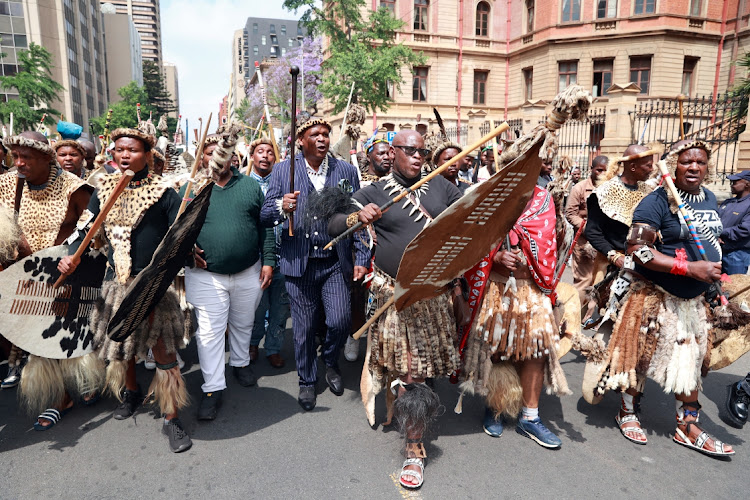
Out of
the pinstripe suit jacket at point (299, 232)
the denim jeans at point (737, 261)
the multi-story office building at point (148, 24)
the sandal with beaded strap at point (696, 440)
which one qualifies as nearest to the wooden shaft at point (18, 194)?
the pinstripe suit jacket at point (299, 232)

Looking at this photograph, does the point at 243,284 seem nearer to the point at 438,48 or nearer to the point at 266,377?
the point at 266,377

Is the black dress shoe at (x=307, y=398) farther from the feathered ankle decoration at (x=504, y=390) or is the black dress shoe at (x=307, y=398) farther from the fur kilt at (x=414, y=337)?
the feathered ankle decoration at (x=504, y=390)

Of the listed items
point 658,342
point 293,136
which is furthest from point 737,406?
point 293,136

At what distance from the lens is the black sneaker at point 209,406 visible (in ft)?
12.1

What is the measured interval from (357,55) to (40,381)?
20112mm

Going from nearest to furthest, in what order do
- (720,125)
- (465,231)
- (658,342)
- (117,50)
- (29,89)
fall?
(465,231) → (658,342) → (720,125) → (29,89) → (117,50)

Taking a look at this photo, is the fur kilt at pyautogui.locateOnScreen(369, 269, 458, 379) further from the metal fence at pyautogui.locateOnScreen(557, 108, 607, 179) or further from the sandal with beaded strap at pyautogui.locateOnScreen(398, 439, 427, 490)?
the metal fence at pyautogui.locateOnScreen(557, 108, 607, 179)

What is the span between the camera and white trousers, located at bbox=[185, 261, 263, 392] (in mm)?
3699

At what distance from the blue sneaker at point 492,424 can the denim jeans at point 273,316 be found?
2289 mm

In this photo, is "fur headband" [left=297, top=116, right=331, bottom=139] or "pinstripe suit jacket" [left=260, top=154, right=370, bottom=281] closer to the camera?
"pinstripe suit jacket" [left=260, top=154, right=370, bottom=281]

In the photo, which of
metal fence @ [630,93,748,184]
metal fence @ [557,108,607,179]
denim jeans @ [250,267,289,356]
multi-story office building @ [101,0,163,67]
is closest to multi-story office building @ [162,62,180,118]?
multi-story office building @ [101,0,163,67]

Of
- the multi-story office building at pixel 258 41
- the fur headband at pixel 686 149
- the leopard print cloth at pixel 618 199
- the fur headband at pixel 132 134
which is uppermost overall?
the multi-story office building at pixel 258 41

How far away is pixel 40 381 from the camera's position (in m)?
3.52

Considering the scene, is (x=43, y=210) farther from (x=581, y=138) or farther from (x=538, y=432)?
(x=581, y=138)
